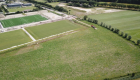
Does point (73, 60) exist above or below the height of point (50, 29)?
below

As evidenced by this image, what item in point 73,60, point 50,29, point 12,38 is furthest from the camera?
point 50,29

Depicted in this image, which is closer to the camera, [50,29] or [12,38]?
[12,38]

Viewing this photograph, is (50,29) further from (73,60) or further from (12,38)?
(73,60)

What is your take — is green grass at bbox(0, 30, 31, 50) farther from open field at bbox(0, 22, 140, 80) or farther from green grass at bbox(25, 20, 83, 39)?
open field at bbox(0, 22, 140, 80)

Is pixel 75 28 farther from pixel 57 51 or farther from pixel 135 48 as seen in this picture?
pixel 135 48

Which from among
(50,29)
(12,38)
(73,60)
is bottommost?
(73,60)

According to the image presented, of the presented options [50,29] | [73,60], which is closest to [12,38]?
[50,29]
